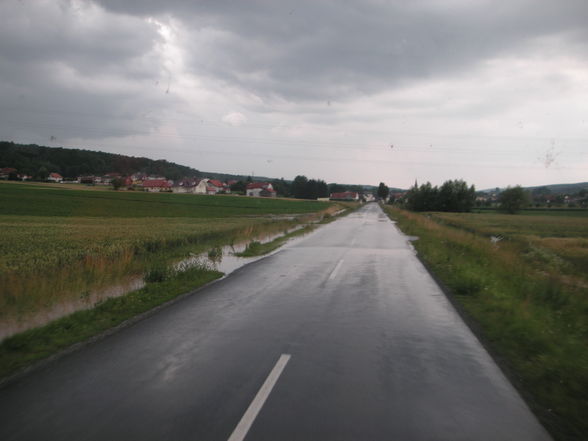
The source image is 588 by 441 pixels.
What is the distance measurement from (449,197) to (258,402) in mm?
80984

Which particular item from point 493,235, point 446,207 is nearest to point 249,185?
point 446,207

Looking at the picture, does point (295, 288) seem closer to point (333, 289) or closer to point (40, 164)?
point (333, 289)

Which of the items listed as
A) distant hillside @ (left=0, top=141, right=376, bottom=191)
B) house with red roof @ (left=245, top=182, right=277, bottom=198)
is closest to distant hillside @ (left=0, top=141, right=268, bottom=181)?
distant hillside @ (left=0, top=141, right=376, bottom=191)

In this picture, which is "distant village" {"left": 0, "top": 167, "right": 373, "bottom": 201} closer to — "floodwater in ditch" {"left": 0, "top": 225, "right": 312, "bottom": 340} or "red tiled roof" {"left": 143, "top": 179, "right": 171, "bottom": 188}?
"red tiled roof" {"left": 143, "top": 179, "right": 171, "bottom": 188}

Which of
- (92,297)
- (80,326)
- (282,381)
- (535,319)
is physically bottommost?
(92,297)

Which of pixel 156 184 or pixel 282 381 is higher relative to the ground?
pixel 156 184

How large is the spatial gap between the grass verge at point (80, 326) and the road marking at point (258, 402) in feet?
10.8

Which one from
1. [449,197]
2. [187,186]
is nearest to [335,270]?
[449,197]

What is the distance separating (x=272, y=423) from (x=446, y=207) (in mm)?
82191

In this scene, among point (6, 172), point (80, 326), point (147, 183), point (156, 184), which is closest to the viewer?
point (80, 326)

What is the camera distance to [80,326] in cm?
678

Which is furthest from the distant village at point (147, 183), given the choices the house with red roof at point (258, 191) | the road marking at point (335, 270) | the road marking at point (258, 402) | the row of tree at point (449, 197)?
the road marking at point (258, 402)

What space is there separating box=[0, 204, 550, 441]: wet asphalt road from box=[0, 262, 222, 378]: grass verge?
41 centimetres

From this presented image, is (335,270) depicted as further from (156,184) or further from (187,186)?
(187,186)
